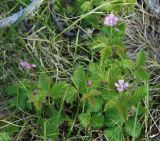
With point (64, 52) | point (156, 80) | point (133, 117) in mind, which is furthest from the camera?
point (64, 52)

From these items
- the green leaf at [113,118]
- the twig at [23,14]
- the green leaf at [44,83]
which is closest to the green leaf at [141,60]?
the green leaf at [113,118]

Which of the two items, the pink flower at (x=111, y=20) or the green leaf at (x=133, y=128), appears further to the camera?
the pink flower at (x=111, y=20)

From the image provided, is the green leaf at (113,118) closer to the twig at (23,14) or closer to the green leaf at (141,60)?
the green leaf at (141,60)

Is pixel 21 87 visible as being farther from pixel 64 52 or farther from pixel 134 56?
pixel 134 56

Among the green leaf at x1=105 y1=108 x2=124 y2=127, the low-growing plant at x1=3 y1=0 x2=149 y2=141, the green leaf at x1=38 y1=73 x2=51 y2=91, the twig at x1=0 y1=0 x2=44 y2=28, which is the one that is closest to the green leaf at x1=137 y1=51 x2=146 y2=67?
the low-growing plant at x1=3 y1=0 x2=149 y2=141

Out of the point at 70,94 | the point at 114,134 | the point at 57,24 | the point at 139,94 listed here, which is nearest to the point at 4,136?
the point at 70,94

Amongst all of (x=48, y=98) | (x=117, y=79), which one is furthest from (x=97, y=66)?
(x=48, y=98)

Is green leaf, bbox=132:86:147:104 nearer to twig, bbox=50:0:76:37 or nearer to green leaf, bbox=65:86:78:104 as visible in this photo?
green leaf, bbox=65:86:78:104
